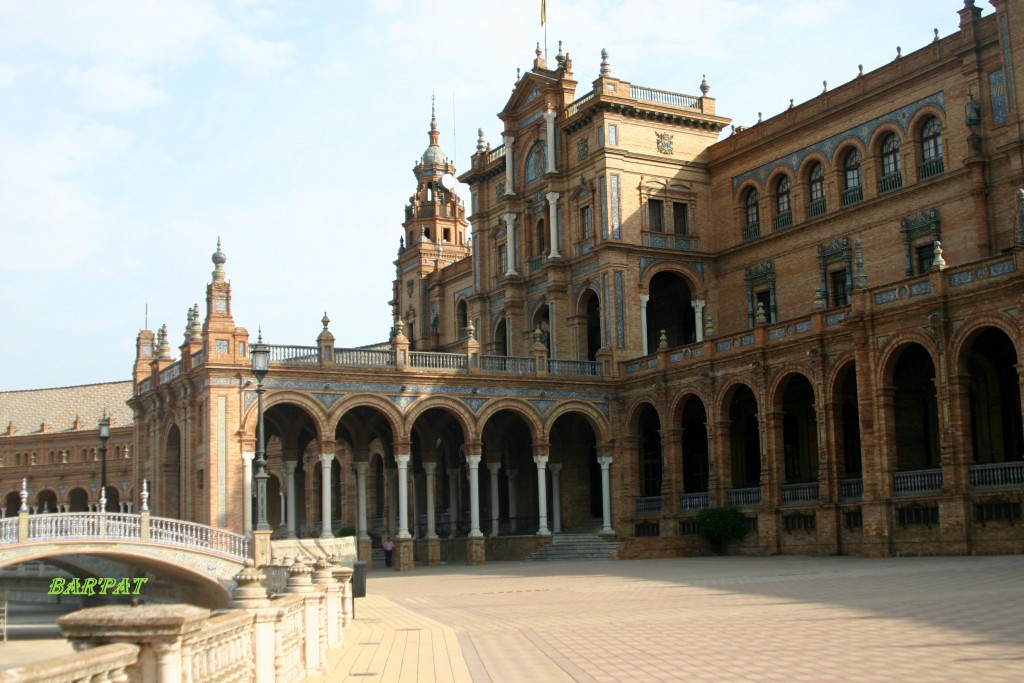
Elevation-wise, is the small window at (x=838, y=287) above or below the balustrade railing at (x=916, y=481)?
above

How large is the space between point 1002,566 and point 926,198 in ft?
55.8

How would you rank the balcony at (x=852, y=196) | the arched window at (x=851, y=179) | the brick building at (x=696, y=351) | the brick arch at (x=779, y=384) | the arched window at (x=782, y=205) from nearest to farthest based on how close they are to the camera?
the brick building at (x=696, y=351) < the brick arch at (x=779, y=384) < the balcony at (x=852, y=196) < the arched window at (x=851, y=179) < the arched window at (x=782, y=205)

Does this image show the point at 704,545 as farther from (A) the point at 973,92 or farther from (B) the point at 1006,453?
(A) the point at 973,92

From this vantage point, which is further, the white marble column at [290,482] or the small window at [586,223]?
the small window at [586,223]

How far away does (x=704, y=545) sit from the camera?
42.0 m

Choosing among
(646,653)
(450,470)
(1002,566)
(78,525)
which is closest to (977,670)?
(646,653)

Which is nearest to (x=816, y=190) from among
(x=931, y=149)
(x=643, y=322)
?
(x=931, y=149)

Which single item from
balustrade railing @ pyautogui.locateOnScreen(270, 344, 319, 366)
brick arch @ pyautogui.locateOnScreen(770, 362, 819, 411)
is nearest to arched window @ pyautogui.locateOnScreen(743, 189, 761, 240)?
brick arch @ pyautogui.locateOnScreen(770, 362, 819, 411)

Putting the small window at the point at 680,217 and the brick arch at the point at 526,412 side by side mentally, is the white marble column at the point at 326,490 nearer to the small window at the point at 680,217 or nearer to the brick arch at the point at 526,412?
the brick arch at the point at 526,412

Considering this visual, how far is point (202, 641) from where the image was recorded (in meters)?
8.96

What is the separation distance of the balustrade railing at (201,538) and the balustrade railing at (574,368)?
15.7 meters

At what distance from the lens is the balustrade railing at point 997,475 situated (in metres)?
30.9

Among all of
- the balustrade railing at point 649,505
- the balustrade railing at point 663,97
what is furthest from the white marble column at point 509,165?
the balustrade railing at point 649,505

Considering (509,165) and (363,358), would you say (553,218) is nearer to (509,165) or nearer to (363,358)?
(509,165)
